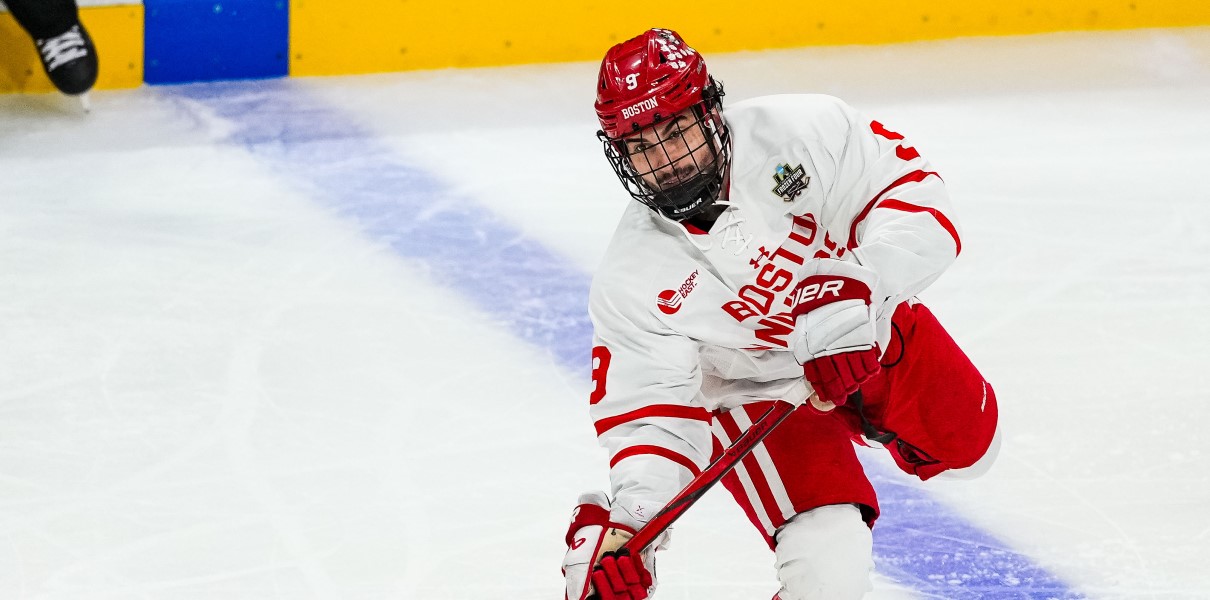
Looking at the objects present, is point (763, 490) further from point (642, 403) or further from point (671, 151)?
point (671, 151)

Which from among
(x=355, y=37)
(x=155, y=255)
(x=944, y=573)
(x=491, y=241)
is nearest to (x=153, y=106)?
(x=355, y=37)

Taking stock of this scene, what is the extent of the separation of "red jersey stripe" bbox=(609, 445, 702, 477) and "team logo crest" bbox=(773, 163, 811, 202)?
43 centimetres

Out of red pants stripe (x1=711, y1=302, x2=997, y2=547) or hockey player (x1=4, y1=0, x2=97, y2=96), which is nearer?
red pants stripe (x1=711, y1=302, x2=997, y2=547)

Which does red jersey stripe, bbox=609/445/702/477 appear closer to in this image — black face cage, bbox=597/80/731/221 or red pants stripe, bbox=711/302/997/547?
red pants stripe, bbox=711/302/997/547

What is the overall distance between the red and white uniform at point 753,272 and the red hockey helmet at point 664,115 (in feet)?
0.29

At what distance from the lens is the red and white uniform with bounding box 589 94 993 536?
2.40 meters

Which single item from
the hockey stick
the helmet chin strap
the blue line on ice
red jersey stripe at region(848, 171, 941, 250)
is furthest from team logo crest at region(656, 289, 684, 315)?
the blue line on ice

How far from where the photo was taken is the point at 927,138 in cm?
493

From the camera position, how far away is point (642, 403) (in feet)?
7.90

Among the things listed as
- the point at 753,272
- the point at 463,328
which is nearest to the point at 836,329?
the point at 753,272

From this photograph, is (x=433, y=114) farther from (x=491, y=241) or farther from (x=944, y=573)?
(x=944, y=573)

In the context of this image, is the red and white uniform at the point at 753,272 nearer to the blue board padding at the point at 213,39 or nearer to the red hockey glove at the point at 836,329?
the red hockey glove at the point at 836,329

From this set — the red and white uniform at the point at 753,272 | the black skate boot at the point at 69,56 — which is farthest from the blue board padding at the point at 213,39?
the red and white uniform at the point at 753,272

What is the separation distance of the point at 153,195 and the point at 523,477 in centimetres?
184
